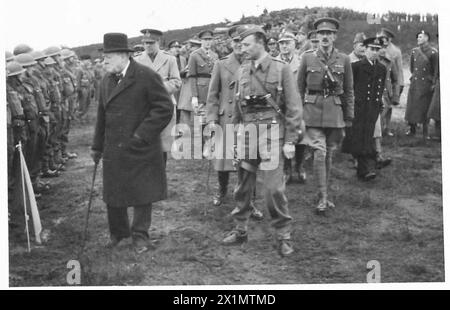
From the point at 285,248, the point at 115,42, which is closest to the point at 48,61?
the point at 115,42

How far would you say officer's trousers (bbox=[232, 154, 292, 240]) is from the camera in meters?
5.90

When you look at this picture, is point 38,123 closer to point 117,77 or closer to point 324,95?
point 117,77

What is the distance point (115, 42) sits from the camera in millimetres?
5891

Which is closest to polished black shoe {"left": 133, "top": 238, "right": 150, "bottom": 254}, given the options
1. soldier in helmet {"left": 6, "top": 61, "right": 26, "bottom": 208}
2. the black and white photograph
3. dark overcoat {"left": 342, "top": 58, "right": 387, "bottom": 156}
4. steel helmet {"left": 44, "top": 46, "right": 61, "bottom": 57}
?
the black and white photograph

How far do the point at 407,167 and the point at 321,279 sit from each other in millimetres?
3876

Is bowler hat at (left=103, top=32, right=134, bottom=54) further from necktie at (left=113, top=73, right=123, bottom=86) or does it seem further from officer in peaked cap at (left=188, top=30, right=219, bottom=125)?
officer in peaked cap at (left=188, top=30, right=219, bottom=125)

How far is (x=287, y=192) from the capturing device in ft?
26.3

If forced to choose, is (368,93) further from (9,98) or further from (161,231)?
(9,98)

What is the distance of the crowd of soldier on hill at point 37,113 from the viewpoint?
687 cm

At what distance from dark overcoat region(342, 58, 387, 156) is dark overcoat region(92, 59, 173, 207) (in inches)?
131

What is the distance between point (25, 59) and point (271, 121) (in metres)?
3.52

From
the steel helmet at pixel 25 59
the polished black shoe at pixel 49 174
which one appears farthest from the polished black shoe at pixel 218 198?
the polished black shoe at pixel 49 174
